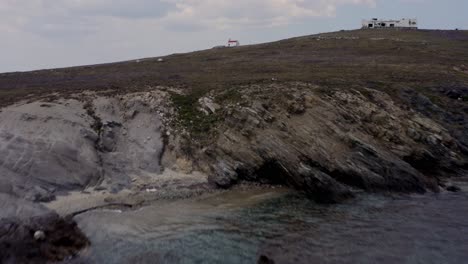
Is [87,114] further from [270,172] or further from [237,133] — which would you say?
[270,172]

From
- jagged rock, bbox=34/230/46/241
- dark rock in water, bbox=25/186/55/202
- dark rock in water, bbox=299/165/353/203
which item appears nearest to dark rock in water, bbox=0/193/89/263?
jagged rock, bbox=34/230/46/241

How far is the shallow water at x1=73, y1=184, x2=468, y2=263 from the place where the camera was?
69.7ft

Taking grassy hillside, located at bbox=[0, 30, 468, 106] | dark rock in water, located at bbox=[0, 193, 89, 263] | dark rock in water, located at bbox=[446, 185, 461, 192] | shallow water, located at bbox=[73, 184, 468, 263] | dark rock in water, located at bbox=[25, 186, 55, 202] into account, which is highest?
grassy hillside, located at bbox=[0, 30, 468, 106]

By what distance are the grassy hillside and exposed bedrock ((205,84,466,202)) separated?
6.05 meters

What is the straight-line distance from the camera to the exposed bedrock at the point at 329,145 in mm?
31406

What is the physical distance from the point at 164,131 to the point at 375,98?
19.4m

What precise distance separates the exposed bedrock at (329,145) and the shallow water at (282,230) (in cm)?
188

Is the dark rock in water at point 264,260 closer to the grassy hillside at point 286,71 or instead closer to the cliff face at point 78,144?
the cliff face at point 78,144

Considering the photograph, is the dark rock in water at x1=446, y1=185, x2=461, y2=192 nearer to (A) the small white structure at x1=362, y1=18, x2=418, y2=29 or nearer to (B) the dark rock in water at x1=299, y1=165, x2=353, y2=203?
(B) the dark rock in water at x1=299, y1=165, x2=353, y2=203

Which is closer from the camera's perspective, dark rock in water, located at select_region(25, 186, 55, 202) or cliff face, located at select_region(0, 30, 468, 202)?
dark rock in water, located at select_region(25, 186, 55, 202)

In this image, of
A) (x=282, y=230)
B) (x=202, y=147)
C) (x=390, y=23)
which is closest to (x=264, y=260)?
(x=282, y=230)

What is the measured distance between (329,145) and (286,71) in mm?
23585

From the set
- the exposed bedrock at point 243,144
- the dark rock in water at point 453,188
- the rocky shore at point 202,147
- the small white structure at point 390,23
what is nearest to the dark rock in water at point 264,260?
the rocky shore at point 202,147

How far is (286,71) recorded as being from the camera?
55500 millimetres
